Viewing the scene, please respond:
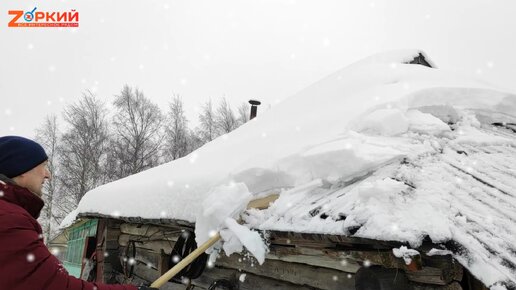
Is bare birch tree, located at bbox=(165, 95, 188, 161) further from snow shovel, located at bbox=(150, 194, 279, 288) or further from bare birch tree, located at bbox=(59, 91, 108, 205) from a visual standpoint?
snow shovel, located at bbox=(150, 194, 279, 288)

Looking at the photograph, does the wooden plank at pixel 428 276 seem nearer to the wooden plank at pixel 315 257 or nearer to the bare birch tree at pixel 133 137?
the wooden plank at pixel 315 257

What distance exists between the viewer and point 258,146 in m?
4.05

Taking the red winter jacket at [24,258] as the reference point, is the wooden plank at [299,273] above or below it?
below

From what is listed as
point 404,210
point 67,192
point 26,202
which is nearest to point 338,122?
point 404,210

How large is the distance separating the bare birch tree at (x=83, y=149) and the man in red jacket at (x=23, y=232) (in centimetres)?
1997

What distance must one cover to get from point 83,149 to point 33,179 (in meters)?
22.0

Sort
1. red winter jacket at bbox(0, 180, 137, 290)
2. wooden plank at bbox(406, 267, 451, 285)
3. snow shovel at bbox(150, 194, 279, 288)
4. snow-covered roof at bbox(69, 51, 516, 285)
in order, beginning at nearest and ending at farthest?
red winter jacket at bbox(0, 180, 137, 290), snow-covered roof at bbox(69, 51, 516, 285), wooden plank at bbox(406, 267, 451, 285), snow shovel at bbox(150, 194, 279, 288)

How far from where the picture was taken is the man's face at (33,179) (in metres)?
1.85

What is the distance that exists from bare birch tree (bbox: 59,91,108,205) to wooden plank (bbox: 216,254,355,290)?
18865 mm

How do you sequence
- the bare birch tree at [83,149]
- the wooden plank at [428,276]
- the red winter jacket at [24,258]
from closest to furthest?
the red winter jacket at [24,258] < the wooden plank at [428,276] < the bare birch tree at [83,149]

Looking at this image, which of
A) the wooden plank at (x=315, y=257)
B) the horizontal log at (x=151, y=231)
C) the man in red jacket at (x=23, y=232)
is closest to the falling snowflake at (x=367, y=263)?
the wooden plank at (x=315, y=257)

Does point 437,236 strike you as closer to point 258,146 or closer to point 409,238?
point 409,238

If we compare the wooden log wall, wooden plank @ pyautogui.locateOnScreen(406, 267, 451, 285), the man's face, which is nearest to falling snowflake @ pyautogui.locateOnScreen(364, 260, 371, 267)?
the wooden log wall

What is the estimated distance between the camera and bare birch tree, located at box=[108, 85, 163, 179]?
2214 cm
